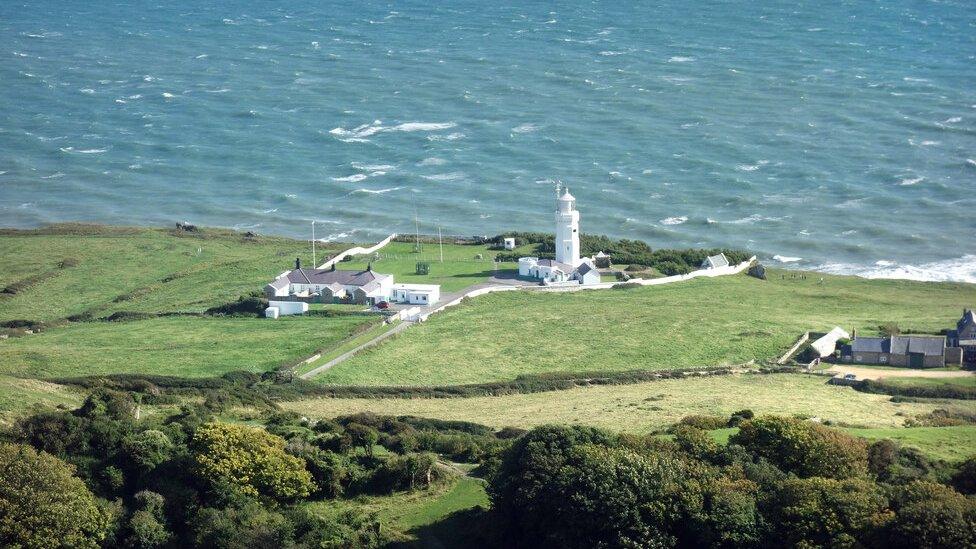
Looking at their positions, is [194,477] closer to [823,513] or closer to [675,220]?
[823,513]

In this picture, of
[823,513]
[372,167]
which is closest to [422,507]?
[823,513]

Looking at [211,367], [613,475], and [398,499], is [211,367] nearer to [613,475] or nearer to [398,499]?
[398,499]

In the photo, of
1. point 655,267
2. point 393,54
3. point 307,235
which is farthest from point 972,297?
point 393,54

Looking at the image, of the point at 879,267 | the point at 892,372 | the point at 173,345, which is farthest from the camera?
the point at 879,267

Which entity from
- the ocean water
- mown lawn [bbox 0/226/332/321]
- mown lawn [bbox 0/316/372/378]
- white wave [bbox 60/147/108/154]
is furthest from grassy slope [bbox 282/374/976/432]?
white wave [bbox 60/147/108/154]

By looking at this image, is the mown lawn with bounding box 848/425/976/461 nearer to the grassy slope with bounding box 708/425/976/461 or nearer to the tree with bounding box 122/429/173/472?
the grassy slope with bounding box 708/425/976/461

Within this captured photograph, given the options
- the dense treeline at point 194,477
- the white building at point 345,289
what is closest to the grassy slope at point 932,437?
the dense treeline at point 194,477

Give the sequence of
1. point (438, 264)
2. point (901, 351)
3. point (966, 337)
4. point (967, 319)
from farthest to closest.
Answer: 1. point (438, 264)
2. point (967, 319)
3. point (966, 337)
4. point (901, 351)
